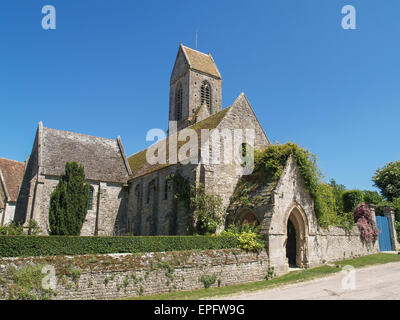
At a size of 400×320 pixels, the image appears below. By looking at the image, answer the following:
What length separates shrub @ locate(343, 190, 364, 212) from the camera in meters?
27.0

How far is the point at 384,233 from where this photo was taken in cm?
2439

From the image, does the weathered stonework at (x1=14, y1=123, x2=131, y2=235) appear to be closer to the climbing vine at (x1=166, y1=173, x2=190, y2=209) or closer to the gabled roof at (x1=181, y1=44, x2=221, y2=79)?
the climbing vine at (x1=166, y1=173, x2=190, y2=209)

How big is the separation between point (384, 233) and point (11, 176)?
38538 millimetres

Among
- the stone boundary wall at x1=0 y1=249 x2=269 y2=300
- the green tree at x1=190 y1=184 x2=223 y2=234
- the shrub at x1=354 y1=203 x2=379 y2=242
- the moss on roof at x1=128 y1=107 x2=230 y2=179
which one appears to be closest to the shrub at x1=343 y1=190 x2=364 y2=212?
the shrub at x1=354 y1=203 x2=379 y2=242

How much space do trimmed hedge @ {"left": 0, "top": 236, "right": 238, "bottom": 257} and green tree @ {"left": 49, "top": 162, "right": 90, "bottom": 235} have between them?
31.7 feet

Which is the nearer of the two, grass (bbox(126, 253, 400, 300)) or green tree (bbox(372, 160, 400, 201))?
Answer: grass (bbox(126, 253, 400, 300))

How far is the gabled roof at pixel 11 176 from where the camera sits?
31686 mm

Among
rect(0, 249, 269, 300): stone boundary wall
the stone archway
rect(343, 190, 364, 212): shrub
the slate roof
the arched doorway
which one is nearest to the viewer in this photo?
rect(0, 249, 269, 300): stone boundary wall

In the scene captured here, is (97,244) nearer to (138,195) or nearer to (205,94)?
(138,195)

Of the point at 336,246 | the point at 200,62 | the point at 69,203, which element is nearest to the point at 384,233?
the point at 336,246

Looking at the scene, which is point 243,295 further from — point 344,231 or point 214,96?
point 214,96

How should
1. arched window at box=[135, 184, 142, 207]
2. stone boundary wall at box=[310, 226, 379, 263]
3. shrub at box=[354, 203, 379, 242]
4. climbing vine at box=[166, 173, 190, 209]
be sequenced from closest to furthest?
1. stone boundary wall at box=[310, 226, 379, 263]
2. climbing vine at box=[166, 173, 190, 209]
3. shrub at box=[354, 203, 379, 242]
4. arched window at box=[135, 184, 142, 207]
